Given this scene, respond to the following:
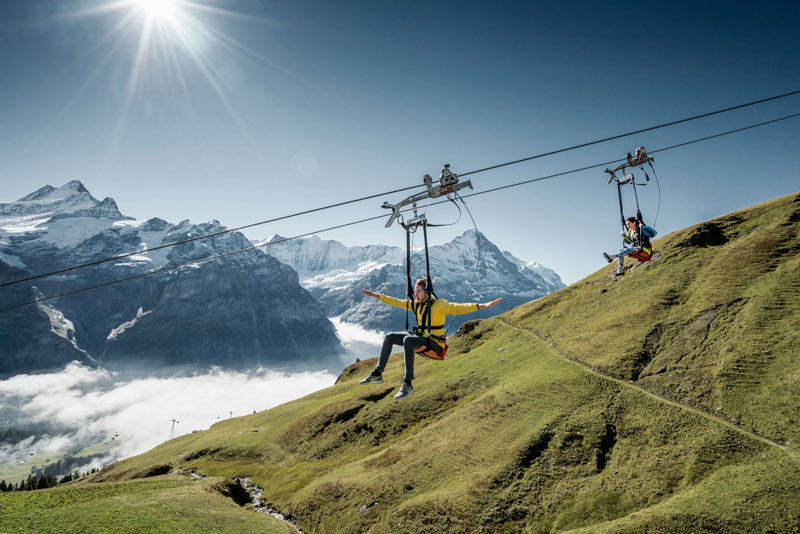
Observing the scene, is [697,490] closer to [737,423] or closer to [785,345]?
[737,423]

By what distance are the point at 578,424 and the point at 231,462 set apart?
85092mm

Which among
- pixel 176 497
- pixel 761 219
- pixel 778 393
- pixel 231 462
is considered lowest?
pixel 231 462

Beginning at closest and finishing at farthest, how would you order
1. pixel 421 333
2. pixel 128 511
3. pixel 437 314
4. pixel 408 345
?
pixel 408 345 → pixel 437 314 → pixel 421 333 → pixel 128 511

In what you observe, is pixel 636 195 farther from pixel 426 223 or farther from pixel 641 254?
pixel 426 223

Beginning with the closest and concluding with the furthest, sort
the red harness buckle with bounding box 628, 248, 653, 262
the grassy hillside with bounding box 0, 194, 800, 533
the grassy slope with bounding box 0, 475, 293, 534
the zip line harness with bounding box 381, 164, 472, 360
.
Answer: the zip line harness with bounding box 381, 164, 472, 360 → the red harness buckle with bounding box 628, 248, 653, 262 → the grassy slope with bounding box 0, 475, 293, 534 → the grassy hillside with bounding box 0, 194, 800, 533

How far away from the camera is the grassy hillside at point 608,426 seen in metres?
41.4

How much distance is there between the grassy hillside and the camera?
41406 millimetres

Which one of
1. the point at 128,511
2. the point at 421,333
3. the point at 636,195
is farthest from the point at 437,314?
the point at 128,511

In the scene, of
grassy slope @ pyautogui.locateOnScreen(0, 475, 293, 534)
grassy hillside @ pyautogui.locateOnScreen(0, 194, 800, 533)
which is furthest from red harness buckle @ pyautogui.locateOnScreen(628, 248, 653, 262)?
grassy slope @ pyautogui.locateOnScreen(0, 475, 293, 534)

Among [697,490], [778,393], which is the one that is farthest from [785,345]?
[697,490]

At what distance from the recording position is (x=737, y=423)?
149ft

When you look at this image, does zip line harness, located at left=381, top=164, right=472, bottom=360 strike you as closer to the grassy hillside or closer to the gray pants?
the gray pants

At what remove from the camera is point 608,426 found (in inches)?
2085

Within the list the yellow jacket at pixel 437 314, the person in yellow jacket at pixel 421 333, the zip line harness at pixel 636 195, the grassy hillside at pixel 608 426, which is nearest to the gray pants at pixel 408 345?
the person in yellow jacket at pixel 421 333
